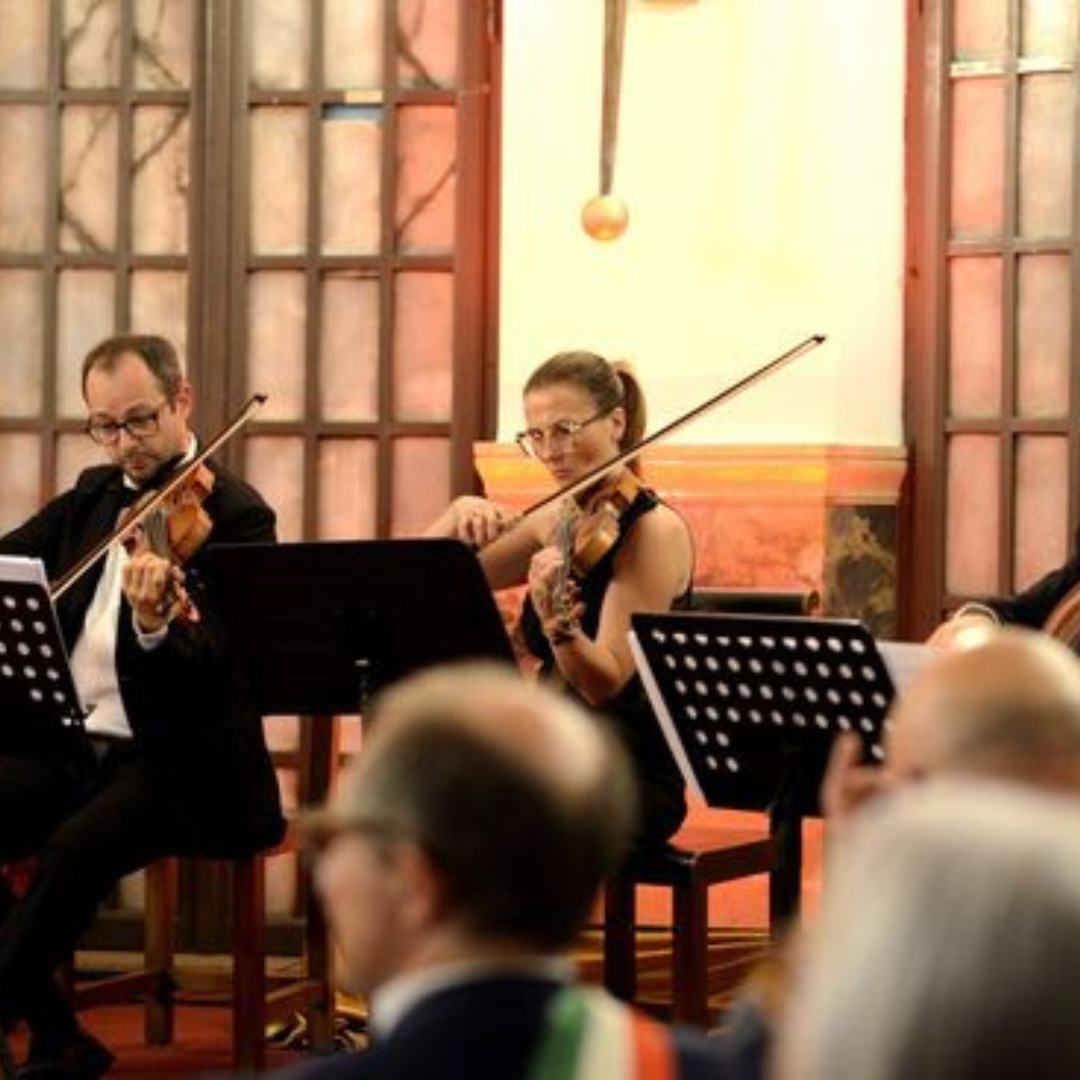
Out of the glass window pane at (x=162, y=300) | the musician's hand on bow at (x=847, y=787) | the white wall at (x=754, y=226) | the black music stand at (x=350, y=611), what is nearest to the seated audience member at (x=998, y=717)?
the musician's hand on bow at (x=847, y=787)

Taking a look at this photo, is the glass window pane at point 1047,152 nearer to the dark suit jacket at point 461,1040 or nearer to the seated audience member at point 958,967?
the dark suit jacket at point 461,1040

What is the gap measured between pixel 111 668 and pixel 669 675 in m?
1.42

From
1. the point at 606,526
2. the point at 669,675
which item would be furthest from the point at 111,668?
the point at 669,675

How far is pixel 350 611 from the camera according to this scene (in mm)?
4160

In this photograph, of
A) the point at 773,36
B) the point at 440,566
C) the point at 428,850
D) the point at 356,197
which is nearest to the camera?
the point at 428,850

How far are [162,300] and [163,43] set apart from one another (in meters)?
0.59

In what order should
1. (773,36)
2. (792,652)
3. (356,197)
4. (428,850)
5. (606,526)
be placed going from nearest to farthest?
1. (428,850)
2. (792,652)
3. (606,526)
4. (773,36)
5. (356,197)

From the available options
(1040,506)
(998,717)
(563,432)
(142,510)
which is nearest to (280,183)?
(142,510)

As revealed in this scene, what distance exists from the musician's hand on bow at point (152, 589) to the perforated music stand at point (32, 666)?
232 millimetres

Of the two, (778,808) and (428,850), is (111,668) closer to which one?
(778,808)

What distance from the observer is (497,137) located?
5.71 meters

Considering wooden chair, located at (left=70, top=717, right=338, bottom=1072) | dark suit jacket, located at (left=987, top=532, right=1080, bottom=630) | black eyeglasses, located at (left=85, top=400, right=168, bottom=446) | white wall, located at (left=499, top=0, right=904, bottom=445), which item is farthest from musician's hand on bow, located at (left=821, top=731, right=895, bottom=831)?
white wall, located at (left=499, top=0, right=904, bottom=445)

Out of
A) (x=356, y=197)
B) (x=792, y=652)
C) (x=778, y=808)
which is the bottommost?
(x=778, y=808)

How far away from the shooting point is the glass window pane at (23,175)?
589 centimetres
